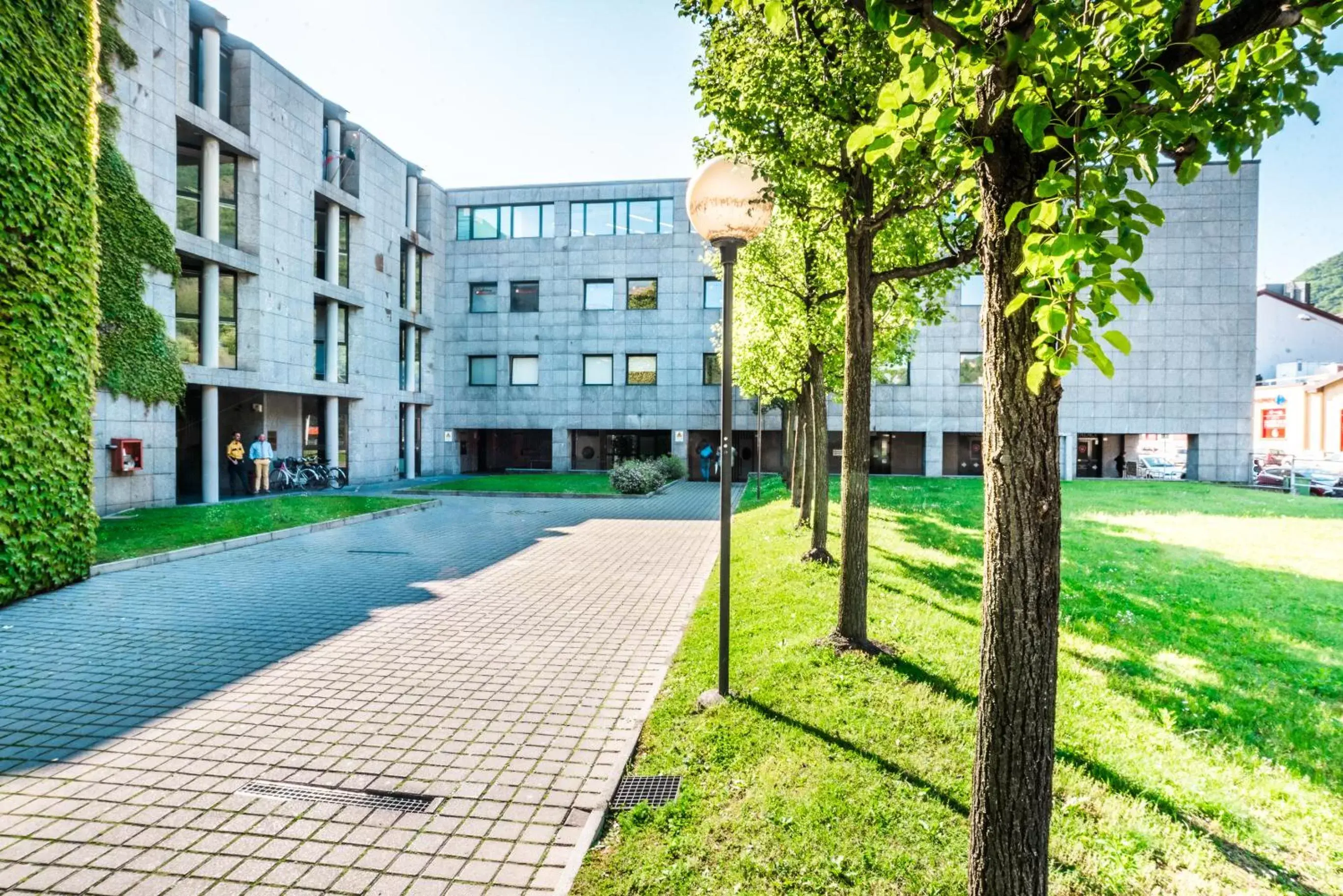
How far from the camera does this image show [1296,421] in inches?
Result: 1750

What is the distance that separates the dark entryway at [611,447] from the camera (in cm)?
3872

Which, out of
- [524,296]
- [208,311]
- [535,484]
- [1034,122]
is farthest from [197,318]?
[1034,122]

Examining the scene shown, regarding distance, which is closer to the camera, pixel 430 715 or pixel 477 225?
pixel 430 715

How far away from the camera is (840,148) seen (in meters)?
7.20

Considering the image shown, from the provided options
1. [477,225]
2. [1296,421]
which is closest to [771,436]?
[477,225]

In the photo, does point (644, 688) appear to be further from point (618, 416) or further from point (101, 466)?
point (618, 416)

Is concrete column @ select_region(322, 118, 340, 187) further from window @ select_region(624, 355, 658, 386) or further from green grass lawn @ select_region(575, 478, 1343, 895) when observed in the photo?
green grass lawn @ select_region(575, 478, 1343, 895)

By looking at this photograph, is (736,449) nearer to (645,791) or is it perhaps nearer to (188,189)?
(188,189)

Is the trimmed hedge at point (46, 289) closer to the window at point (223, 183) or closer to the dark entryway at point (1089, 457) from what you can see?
the window at point (223, 183)

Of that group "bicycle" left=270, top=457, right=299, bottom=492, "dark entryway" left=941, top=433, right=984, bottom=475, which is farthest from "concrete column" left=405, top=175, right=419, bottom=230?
"dark entryway" left=941, top=433, right=984, bottom=475

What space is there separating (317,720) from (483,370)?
34.7m

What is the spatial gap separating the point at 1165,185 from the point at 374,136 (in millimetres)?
37400

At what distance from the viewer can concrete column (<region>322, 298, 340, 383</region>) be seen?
2739 cm

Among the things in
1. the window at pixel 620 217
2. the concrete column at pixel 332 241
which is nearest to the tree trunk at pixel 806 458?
the concrete column at pixel 332 241
